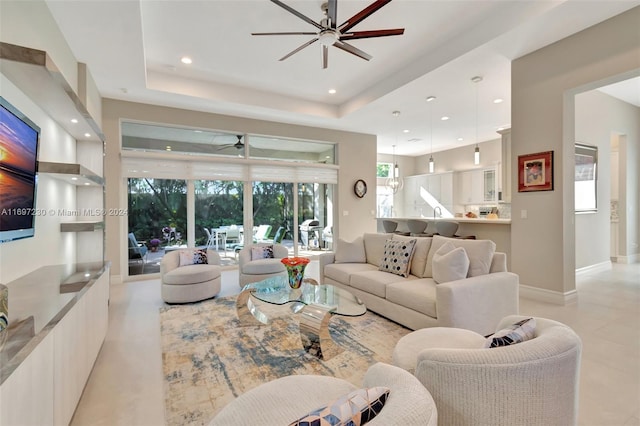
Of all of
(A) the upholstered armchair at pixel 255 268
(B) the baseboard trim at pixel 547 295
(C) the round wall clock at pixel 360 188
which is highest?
(C) the round wall clock at pixel 360 188

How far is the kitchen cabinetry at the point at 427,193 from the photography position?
9.67 meters

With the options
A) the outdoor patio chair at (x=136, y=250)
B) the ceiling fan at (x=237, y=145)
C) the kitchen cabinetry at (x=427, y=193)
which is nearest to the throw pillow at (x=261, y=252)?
the outdoor patio chair at (x=136, y=250)

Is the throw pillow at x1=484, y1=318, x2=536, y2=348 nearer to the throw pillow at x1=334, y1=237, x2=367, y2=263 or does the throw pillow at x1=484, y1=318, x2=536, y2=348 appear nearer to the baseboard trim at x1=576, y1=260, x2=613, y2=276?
the throw pillow at x1=334, y1=237, x2=367, y2=263

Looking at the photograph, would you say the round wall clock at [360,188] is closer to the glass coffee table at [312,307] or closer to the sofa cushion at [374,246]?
the sofa cushion at [374,246]

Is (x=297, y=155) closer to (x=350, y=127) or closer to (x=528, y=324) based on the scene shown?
(x=350, y=127)

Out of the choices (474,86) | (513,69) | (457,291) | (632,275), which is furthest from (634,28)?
(632,275)

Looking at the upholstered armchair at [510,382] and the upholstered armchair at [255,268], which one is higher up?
the upholstered armchair at [510,382]

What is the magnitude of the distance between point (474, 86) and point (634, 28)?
192 cm

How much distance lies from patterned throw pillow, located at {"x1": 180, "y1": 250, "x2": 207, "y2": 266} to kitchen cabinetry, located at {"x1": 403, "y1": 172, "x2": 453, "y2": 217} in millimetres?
7917

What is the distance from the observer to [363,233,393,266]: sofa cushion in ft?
13.4

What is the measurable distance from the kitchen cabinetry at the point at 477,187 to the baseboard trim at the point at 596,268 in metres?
3.36

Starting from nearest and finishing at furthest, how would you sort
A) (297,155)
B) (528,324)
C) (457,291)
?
(528,324)
(457,291)
(297,155)

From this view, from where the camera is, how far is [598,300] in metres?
3.78

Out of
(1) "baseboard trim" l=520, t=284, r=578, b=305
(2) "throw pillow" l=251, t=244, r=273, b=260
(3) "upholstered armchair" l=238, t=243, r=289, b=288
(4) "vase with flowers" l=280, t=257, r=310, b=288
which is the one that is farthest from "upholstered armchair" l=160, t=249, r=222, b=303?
(1) "baseboard trim" l=520, t=284, r=578, b=305
